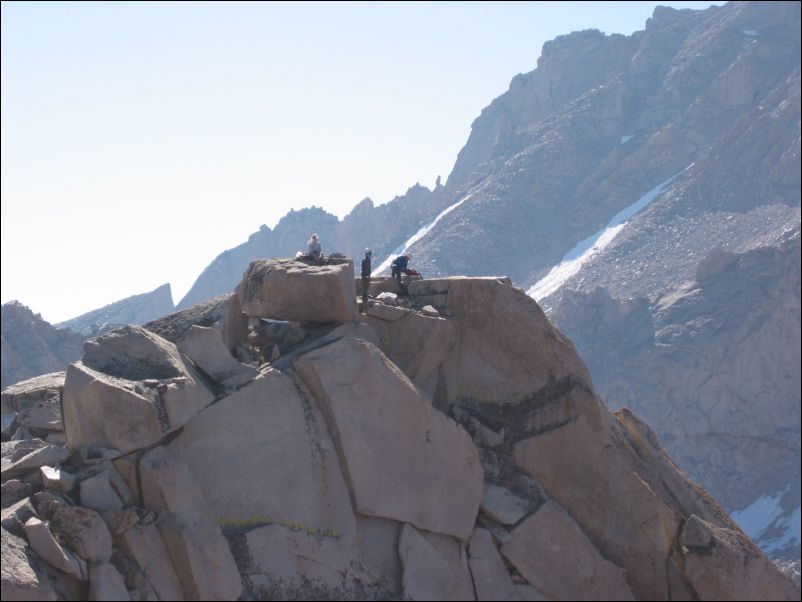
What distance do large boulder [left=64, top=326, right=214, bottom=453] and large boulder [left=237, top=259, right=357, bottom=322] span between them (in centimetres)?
379

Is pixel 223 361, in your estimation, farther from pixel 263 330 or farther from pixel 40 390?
pixel 40 390

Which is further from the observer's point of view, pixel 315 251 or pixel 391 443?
pixel 315 251

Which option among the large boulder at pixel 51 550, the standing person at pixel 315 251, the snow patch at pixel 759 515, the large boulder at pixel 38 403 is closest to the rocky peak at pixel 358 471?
the large boulder at pixel 51 550

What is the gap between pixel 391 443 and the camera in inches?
894

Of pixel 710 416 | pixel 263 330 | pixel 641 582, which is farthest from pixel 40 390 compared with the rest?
pixel 710 416

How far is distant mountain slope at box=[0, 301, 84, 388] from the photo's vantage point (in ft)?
347

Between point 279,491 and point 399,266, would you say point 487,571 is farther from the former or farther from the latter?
point 399,266

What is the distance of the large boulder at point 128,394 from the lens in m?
20.4

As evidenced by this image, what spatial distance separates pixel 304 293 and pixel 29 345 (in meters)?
93.6

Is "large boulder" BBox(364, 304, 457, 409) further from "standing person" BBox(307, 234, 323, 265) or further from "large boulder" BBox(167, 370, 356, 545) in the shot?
"large boulder" BBox(167, 370, 356, 545)

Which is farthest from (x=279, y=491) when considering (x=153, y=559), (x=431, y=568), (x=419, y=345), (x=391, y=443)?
(x=419, y=345)

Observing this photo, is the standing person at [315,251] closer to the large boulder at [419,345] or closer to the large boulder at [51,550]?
the large boulder at [419,345]

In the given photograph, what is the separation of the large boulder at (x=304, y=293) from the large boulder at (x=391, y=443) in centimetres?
167

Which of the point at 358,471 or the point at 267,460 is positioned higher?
the point at 267,460
